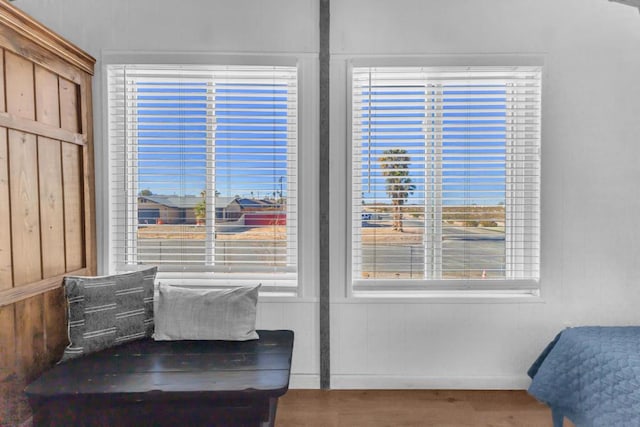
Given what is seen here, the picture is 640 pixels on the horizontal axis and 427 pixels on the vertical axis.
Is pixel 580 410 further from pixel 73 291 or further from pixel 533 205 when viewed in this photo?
pixel 73 291

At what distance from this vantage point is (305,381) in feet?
8.23

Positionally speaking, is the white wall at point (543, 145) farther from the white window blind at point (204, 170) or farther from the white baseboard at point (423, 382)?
the white window blind at point (204, 170)

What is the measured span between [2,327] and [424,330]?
2.30 m

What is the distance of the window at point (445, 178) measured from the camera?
250 cm

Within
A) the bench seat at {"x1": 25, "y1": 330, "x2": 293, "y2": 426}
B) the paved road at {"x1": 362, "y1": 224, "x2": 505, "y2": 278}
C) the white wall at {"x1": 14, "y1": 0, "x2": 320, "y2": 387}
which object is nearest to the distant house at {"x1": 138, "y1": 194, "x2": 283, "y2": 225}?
the white wall at {"x1": 14, "y1": 0, "x2": 320, "y2": 387}

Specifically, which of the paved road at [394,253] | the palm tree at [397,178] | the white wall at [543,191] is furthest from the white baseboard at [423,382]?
the palm tree at [397,178]

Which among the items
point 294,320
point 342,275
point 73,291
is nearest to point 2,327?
point 73,291

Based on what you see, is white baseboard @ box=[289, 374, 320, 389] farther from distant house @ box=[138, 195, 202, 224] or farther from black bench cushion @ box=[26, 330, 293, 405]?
distant house @ box=[138, 195, 202, 224]

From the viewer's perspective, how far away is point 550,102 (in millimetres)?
2463

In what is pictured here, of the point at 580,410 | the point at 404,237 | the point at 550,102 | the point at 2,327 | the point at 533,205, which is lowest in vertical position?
the point at 580,410

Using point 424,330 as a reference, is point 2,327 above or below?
above

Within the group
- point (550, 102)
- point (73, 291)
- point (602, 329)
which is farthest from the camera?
point (550, 102)

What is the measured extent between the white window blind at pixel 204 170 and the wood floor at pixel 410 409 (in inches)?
29.9

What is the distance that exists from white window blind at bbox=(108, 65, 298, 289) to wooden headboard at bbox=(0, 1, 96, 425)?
24 cm
